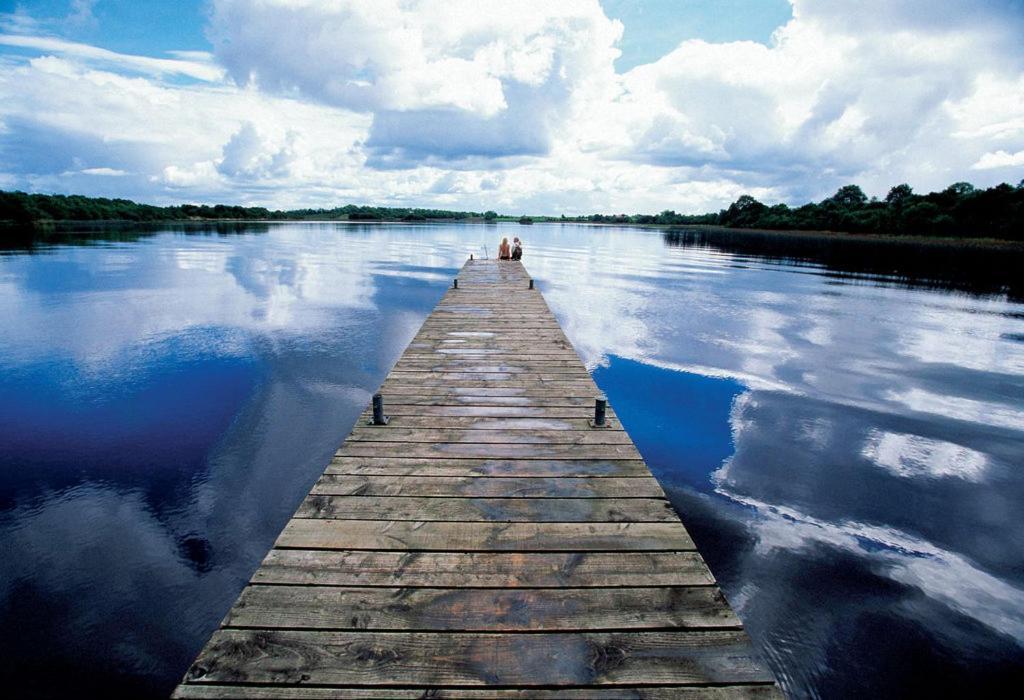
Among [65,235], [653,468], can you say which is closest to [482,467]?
[653,468]

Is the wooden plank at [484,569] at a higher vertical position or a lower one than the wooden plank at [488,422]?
lower

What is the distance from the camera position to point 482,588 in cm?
345

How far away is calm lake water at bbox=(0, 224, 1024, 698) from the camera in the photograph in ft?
17.3

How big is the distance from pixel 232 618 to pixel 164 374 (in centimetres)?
1254

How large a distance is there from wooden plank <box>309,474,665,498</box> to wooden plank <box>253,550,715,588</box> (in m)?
0.87

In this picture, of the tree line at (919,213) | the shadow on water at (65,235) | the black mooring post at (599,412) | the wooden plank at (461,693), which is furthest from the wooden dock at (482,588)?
the tree line at (919,213)

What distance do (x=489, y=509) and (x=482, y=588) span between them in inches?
39.4

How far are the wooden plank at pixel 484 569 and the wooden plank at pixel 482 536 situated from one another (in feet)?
0.24

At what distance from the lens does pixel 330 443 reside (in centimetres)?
940

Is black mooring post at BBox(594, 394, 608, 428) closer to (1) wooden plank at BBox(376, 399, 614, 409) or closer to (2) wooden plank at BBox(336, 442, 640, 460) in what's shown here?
(1) wooden plank at BBox(376, 399, 614, 409)

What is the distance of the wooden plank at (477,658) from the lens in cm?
279

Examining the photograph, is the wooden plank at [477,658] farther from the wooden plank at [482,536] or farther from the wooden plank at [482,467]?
the wooden plank at [482,467]

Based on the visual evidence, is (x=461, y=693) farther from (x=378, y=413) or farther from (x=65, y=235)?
(x=65, y=235)

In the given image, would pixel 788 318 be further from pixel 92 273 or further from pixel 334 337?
pixel 92 273
